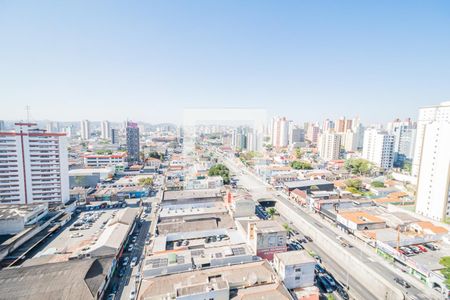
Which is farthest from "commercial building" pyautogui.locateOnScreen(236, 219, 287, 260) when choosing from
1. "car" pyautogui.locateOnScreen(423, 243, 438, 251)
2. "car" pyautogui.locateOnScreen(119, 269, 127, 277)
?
"car" pyautogui.locateOnScreen(423, 243, 438, 251)

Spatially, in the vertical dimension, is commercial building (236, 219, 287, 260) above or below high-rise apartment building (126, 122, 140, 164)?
below

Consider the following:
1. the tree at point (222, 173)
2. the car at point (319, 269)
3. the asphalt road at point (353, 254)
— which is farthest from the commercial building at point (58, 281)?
the tree at point (222, 173)

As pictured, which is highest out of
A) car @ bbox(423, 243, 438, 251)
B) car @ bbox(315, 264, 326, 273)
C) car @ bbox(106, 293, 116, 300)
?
car @ bbox(423, 243, 438, 251)

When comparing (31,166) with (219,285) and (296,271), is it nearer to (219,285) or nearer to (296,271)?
(219,285)

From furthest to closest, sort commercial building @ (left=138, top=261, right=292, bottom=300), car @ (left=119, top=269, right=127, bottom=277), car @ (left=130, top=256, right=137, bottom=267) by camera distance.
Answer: car @ (left=130, top=256, right=137, bottom=267), car @ (left=119, top=269, right=127, bottom=277), commercial building @ (left=138, top=261, right=292, bottom=300)

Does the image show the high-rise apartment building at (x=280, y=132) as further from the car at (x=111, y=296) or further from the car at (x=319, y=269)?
the car at (x=111, y=296)

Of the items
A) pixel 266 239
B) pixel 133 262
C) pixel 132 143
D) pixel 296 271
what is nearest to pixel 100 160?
pixel 132 143

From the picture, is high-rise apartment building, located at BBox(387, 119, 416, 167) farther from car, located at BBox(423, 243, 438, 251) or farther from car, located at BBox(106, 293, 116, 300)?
car, located at BBox(106, 293, 116, 300)

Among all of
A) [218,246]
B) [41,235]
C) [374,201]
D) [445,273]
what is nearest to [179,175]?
[41,235]
